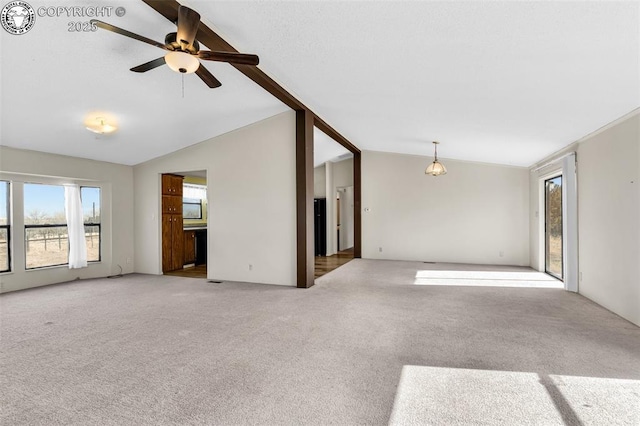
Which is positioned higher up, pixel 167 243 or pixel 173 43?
pixel 173 43

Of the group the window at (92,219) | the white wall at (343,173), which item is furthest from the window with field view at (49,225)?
the white wall at (343,173)

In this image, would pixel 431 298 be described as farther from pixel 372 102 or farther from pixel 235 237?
pixel 235 237

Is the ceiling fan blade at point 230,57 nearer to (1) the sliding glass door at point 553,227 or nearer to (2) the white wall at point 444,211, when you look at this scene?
(1) the sliding glass door at point 553,227

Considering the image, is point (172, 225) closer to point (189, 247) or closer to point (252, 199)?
point (189, 247)

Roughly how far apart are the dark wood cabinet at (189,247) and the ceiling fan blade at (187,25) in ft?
18.8

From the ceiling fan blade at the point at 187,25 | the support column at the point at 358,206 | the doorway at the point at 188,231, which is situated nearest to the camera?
the ceiling fan blade at the point at 187,25

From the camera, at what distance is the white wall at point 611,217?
11.1 feet

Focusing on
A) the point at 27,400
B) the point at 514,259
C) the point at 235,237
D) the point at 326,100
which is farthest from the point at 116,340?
the point at 514,259

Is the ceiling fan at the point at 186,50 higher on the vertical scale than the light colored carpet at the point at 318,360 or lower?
higher

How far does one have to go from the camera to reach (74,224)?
5.91m

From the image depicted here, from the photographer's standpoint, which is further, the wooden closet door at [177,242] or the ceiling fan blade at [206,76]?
the wooden closet door at [177,242]

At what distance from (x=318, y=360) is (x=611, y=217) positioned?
3910mm

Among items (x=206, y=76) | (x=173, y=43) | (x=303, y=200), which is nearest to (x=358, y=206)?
(x=303, y=200)

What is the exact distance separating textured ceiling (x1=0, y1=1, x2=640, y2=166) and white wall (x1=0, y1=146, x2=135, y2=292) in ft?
1.01
